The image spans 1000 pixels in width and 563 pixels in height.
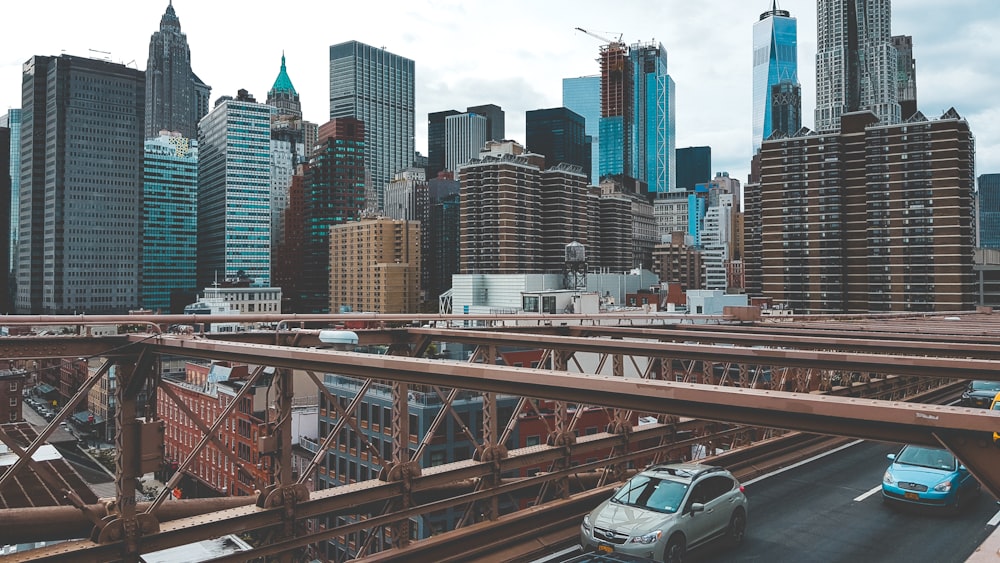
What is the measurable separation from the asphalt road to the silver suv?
0.50 m

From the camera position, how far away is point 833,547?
1352 cm

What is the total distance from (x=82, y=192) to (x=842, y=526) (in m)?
211

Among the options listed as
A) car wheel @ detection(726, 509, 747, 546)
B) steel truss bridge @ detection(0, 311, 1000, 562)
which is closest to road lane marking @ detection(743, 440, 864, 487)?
steel truss bridge @ detection(0, 311, 1000, 562)

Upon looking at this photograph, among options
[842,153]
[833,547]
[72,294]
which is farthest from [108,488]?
[72,294]

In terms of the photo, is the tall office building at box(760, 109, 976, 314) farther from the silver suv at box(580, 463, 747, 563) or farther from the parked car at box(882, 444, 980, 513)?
the silver suv at box(580, 463, 747, 563)

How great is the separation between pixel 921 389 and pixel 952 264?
89406mm

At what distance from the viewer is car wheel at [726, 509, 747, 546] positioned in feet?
44.5

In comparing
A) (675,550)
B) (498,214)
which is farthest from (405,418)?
(498,214)

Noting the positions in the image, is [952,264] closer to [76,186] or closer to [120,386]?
[120,386]

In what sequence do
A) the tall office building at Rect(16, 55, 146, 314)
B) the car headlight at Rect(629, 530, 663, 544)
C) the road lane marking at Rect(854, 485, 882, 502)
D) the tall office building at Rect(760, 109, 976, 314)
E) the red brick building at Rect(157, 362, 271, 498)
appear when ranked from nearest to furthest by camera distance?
1. the car headlight at Rect(629, 530, 663, 544)
2. the road lane marking at Rect(854, 485, 882, 502)
3. the red brick building at Rect(157, 362, 271, 498)
4. the tall office building at Rect(760, 109, 976, 314)
5. the tall office building at Rect(16, 55, 146, 314)

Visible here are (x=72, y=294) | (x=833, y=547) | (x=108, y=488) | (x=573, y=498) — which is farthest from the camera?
(x=72, y=294)

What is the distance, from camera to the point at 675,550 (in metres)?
12.5

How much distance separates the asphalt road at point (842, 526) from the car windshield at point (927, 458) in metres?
1.04

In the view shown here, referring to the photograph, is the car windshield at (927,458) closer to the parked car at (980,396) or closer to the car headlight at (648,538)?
the car headlight at (648,538)
